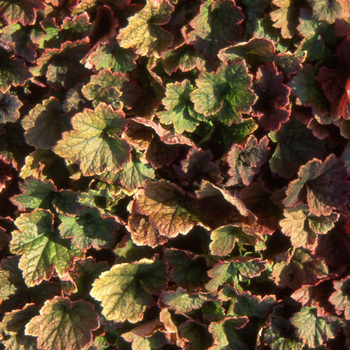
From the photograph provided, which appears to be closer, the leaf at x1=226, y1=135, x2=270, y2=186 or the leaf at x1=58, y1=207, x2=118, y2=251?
the leaf at x1=226, y1=135, x2=270, y2=186

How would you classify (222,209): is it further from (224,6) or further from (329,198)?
(224,6)

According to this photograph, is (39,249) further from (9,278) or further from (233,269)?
(233,269)

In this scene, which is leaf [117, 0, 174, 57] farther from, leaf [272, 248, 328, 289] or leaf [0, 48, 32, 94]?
leaf [272, 248, 328, 289]

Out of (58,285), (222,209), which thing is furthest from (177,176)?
(58,285)

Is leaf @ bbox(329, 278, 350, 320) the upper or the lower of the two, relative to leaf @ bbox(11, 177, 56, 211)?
lower

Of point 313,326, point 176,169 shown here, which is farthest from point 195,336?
point 176,169

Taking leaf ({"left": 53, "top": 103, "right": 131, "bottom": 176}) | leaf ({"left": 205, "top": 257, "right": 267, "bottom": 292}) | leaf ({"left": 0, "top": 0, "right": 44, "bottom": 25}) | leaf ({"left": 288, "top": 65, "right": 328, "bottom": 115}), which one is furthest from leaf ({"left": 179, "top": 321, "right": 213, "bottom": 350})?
leaf ({"left": 0, "top": 0, "right": 44, "bottom": 25})
